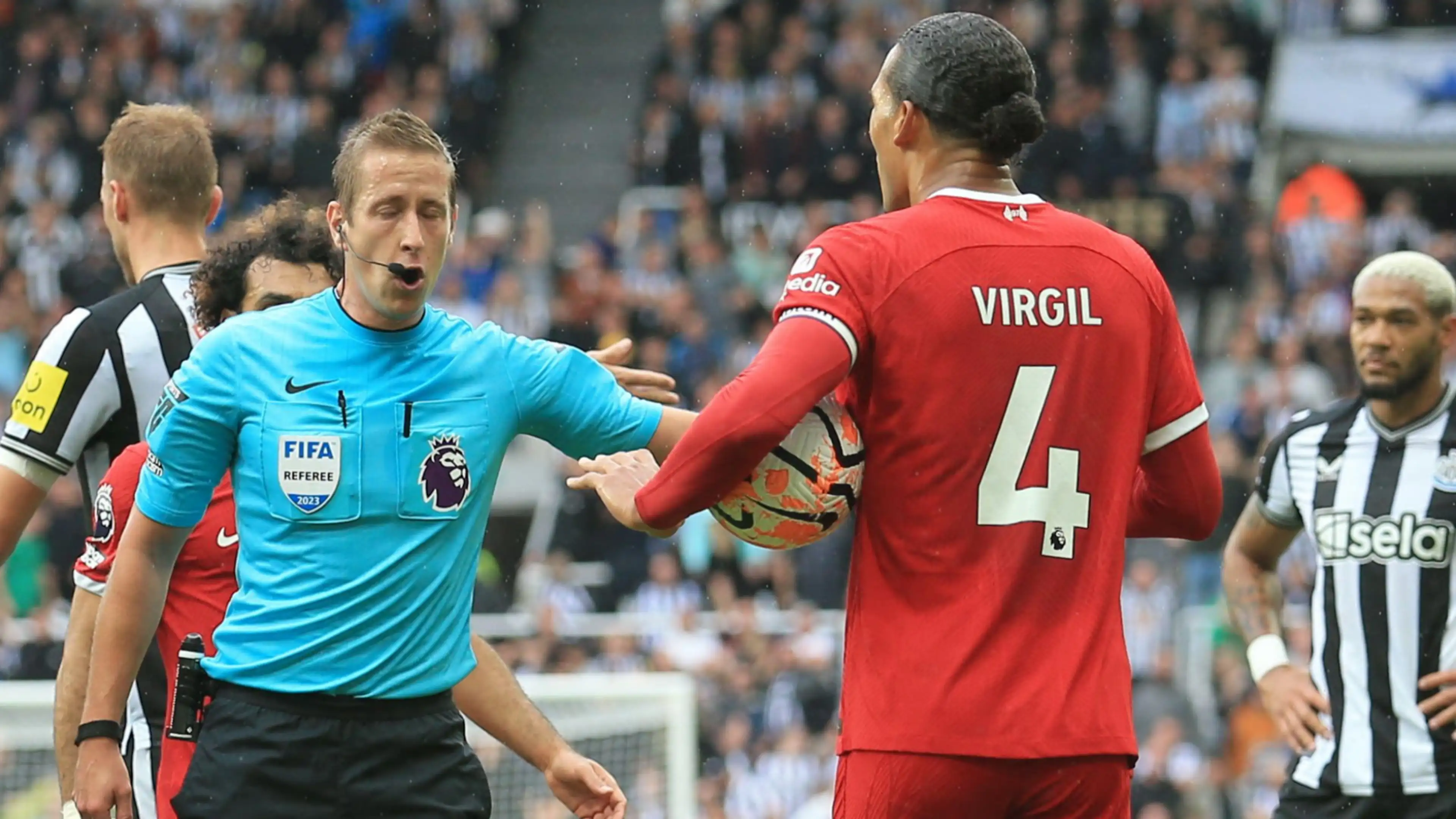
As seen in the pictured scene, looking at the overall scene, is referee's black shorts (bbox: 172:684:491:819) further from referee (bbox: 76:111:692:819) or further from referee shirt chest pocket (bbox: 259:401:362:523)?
referee shirt chest pocket (bbox: 259:401:362:523)

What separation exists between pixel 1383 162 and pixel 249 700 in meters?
18.3

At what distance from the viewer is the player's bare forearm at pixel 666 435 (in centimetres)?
428

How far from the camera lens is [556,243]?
21938 millimetres

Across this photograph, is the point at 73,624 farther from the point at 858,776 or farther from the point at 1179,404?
the point at 1179,404

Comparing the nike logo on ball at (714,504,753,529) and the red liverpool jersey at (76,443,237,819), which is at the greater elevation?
the nike logo on ball at (714,504,753,529)

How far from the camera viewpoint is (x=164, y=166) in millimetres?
5270

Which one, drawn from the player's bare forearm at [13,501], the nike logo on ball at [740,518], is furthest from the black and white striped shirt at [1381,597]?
the player's bare forearm at [13,501]

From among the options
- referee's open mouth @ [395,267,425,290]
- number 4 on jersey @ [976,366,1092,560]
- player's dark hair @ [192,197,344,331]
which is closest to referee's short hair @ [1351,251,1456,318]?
number 4 on jersey @ [976,366,1092,560]

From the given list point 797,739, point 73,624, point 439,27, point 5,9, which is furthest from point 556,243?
point 73,624

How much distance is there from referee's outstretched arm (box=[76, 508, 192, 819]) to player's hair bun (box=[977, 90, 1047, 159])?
176cm

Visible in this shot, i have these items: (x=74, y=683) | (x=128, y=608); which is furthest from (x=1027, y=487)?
(x=74, y=683)

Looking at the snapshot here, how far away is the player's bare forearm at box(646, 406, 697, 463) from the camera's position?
14.0 ft

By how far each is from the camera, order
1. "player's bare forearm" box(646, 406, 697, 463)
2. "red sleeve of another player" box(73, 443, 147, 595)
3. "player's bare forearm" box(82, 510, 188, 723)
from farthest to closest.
Result: "red sleeve of another player" box(73, 443, 147, 595) → "player's bare forearm" box(646, 406, 697, 463) → "player's bare forearm" box(82, 510, 188, 723)

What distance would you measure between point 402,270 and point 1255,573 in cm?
336
